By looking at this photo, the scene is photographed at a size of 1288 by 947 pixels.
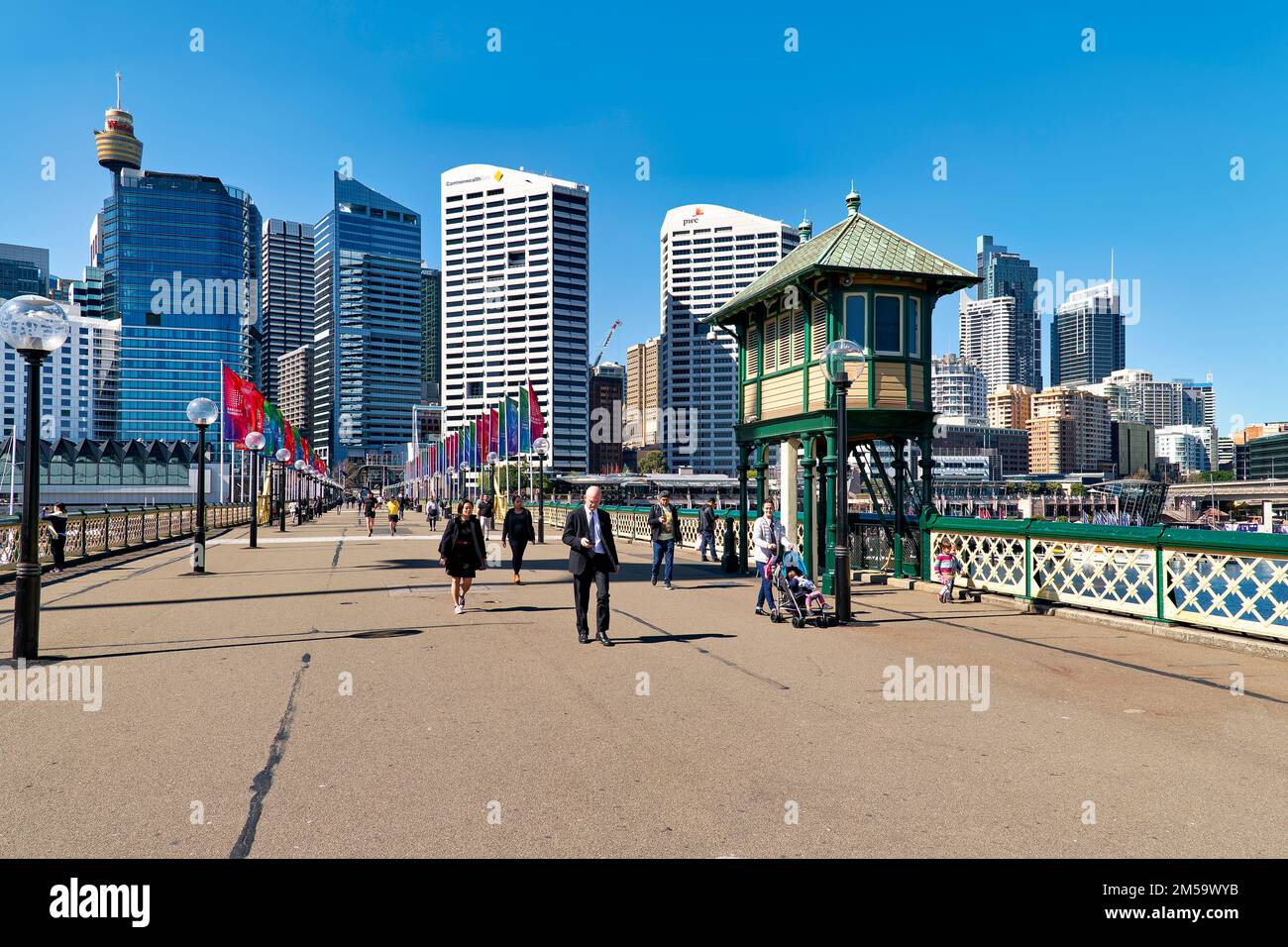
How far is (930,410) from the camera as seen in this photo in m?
18.2

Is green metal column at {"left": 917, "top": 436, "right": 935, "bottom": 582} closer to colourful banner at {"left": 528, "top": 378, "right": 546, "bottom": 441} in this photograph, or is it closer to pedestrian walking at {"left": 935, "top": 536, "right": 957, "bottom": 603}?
pedestrian walking at {"left": 935, "top": 536, "right": 957, "bottom": 603}

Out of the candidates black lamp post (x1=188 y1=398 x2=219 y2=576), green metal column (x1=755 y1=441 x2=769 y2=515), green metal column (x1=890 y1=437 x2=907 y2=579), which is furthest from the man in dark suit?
black lamp post (x1=188 y1=398 x2=219 y2=576)

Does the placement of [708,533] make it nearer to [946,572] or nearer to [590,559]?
[946,572]

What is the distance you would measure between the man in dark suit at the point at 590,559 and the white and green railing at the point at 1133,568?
706 centimetres

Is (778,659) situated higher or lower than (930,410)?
lower

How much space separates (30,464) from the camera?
9.74 meters

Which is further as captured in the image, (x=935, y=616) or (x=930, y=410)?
(x=930, y=410)

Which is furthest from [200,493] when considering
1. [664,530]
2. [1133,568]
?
[1133,568]

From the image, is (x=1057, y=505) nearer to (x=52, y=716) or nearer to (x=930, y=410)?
(x=930, y=410)

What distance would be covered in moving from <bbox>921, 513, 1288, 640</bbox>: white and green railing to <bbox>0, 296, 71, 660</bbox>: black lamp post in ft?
44.0

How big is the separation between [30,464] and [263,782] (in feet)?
20.6

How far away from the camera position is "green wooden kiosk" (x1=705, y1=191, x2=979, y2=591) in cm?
1756
